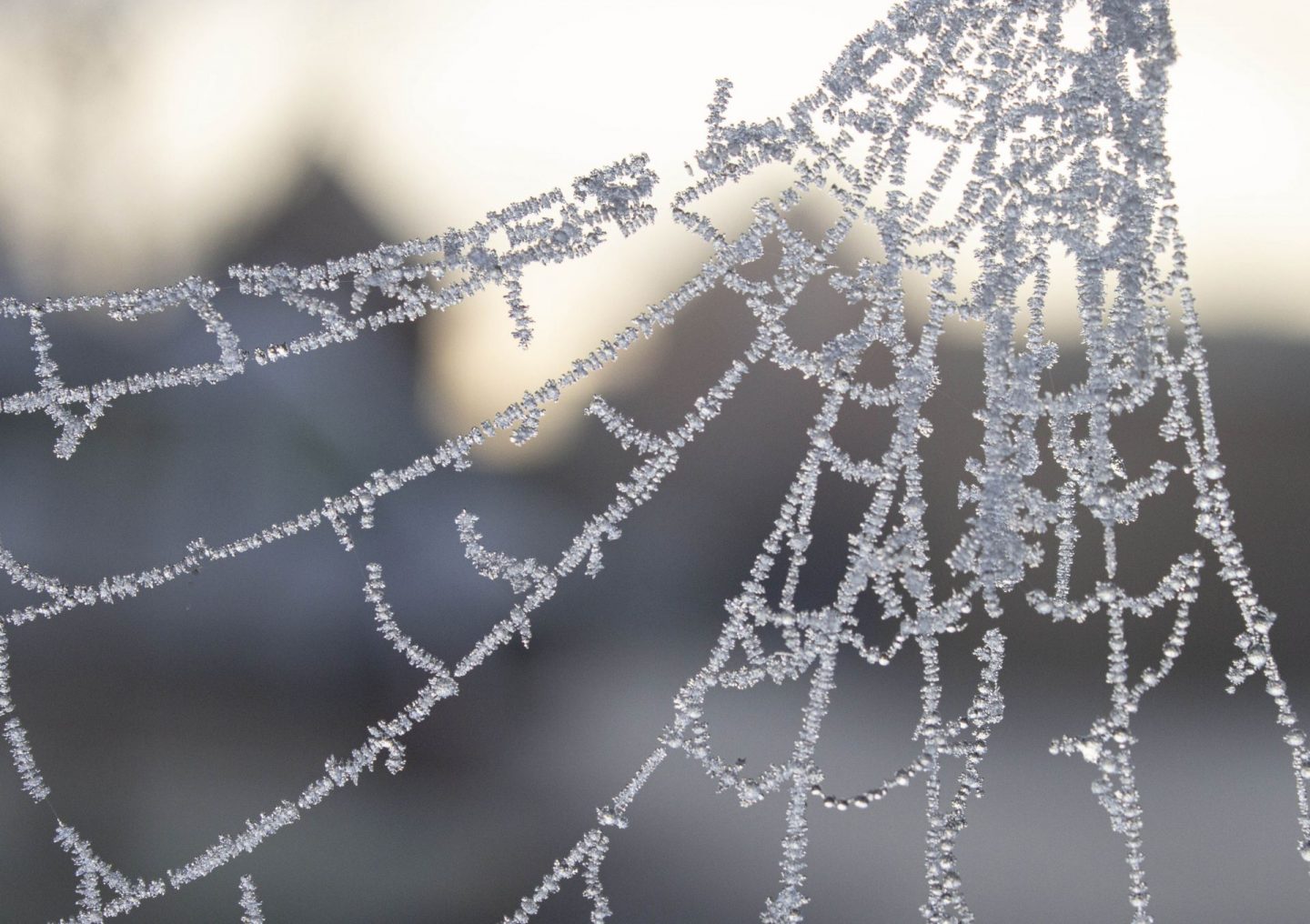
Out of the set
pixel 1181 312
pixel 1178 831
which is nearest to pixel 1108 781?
pixel 1181 312

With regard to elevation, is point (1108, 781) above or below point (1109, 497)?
below

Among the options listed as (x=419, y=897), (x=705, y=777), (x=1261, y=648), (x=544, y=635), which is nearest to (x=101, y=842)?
(x=419, y=897)

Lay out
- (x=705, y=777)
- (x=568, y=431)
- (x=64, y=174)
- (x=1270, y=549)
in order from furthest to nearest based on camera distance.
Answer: (x=705, y=777) < (x=568, y=431) < (x=1270, y=549) < (x=64, y=174)

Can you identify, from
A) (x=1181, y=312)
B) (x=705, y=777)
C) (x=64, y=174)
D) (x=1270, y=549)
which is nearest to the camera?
(x=1181, y=312)

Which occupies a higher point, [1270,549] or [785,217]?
[1270,549]

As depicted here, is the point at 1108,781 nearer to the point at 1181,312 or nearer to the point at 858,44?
the point at 1181,312

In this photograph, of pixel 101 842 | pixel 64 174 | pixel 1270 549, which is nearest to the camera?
pixel 64 174

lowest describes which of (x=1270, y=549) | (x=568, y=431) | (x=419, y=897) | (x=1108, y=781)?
(x=419, y=897)

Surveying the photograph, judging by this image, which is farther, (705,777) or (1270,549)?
(705,777)

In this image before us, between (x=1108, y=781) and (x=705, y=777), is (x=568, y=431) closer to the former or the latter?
(x=705, y=777)
